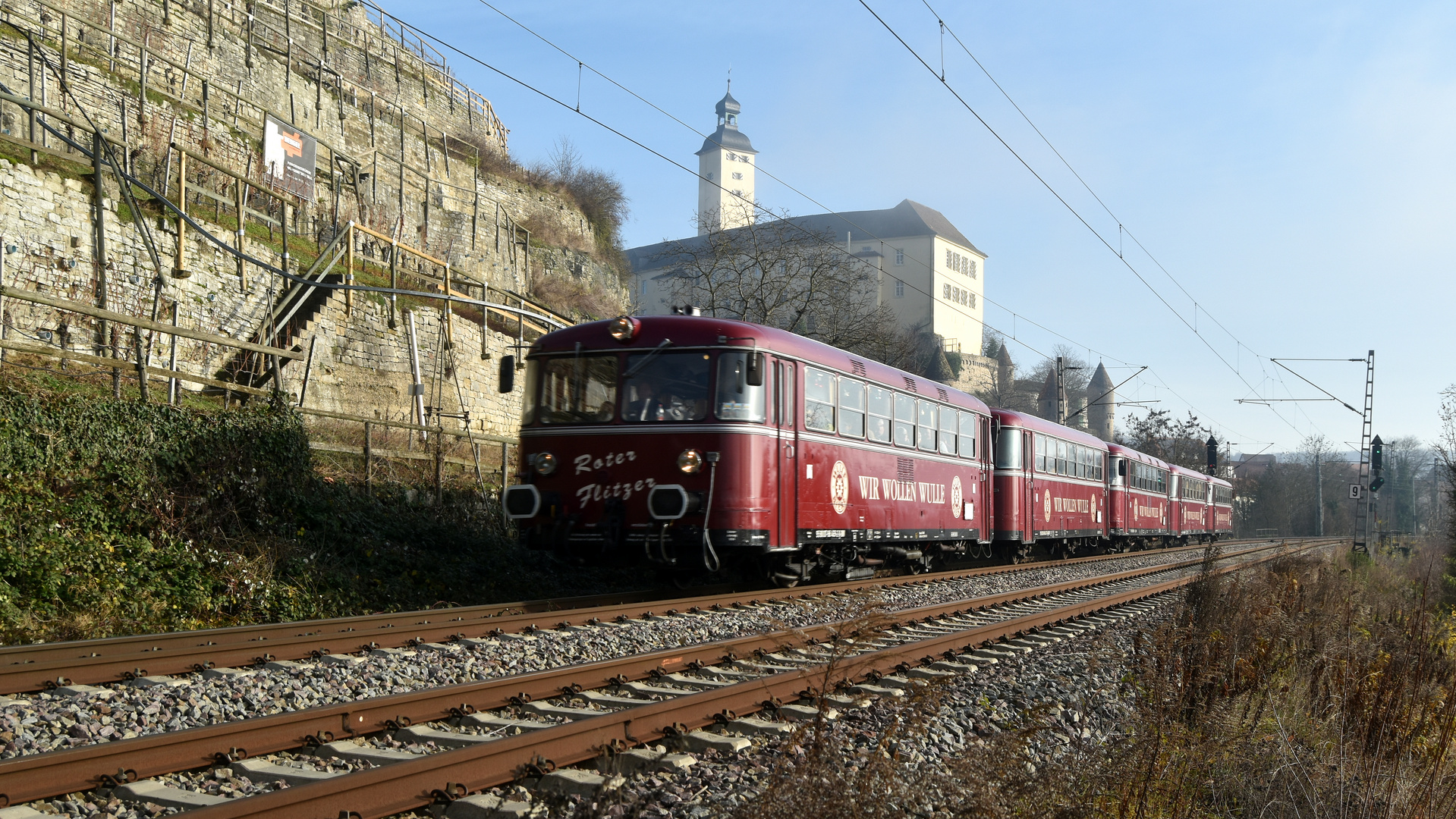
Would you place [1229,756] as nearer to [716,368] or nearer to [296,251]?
[716,368]

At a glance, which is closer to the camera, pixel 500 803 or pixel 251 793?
pixel 500 803

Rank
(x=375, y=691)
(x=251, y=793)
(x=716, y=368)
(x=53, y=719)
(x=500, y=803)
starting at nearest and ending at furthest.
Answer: (x=500, y=803)
(x=251, y=793)
(x=53, y=719)
(x=375, y=691)
(x=716, y=368)

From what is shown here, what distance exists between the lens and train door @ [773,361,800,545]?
12.3 metres

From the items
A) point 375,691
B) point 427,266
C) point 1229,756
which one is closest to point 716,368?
point 375,691

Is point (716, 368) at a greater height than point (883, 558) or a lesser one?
greater

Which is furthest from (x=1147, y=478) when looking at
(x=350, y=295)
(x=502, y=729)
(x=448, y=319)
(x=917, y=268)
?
(x=917, y=268)

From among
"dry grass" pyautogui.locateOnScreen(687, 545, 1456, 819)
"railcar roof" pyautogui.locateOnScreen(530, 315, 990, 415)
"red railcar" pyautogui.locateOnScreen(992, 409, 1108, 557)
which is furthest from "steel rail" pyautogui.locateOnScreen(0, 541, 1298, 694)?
"red railcar" pyautogui.locateOnScreen(992, 409, 1108, 557)

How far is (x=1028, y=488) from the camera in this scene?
21969 millimetres

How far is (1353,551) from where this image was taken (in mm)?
30922

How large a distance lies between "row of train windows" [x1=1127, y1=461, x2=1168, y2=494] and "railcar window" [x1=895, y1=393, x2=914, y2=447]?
55.7ft

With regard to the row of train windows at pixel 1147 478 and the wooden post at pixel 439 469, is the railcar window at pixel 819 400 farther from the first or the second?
the row of train windows at pixel 1147 478

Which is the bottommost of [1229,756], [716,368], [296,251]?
[1229,756]

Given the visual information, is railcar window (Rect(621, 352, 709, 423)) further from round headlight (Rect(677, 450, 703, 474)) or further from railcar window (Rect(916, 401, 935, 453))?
railcar window (Rect(916, 401, 935, 453))

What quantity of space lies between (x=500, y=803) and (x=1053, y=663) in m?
5.59
